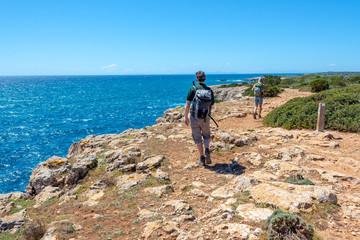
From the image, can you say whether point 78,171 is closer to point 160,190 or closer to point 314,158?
point 160,190

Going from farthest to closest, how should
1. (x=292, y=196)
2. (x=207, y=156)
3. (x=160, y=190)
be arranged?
(x=207, y=156) → (x=160, y=190) → (x=292, y=196)

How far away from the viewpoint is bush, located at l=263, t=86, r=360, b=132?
9.10m

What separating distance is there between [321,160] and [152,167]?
16.0ft

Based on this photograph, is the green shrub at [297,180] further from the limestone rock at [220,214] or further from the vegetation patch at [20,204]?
the vegetation patch at [20,204]

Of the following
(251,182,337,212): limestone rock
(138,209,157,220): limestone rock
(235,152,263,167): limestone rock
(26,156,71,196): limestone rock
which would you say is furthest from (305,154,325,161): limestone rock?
(26,156,71,196): limestone rock

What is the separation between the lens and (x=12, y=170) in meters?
16.4

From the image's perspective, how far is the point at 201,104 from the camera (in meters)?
5.62

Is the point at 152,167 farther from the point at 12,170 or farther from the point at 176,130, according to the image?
the point at 12,170

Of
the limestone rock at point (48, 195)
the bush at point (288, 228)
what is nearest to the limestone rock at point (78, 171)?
the limestone rock at point (48, 195)

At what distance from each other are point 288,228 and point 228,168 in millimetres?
3216

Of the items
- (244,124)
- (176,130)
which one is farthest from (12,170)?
(244,124)

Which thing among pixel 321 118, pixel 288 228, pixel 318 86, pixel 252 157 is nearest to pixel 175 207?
pixel 288 228

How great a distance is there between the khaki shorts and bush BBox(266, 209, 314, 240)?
318 cm

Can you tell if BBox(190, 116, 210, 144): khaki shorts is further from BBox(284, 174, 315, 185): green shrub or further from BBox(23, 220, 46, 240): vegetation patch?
BBox(23, 220, 46, 240): vegetation patch
